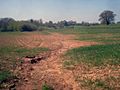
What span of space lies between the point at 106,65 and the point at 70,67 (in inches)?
80.6

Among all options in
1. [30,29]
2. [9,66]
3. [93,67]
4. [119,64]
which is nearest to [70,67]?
[93,67]

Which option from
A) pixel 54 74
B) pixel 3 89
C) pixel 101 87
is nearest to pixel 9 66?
pixel 54 74

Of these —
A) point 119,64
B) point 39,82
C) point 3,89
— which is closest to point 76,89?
point 39,82

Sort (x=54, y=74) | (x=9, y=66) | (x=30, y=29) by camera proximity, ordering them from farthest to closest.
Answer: (x=30, y=29) < (x=9, y=66) < (x=54, y=74)

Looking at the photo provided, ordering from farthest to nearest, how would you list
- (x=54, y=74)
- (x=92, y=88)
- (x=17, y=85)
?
(x=54, y=74) < (x=17, y=85) < (x=92, y=88)

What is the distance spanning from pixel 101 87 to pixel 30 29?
91.7m

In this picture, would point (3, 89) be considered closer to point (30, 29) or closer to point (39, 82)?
point (39, 82)

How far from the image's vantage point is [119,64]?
14.1 metres

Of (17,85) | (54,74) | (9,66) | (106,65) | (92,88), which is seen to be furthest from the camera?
(9,66)

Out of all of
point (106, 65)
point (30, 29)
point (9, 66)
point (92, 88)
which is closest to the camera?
point (92, 88)

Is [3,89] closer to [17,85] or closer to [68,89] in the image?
[17,85]

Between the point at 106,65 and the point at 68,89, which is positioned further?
the point at 106,65

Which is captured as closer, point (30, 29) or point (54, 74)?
point (54, 74)

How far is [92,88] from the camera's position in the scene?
32.3 feet
